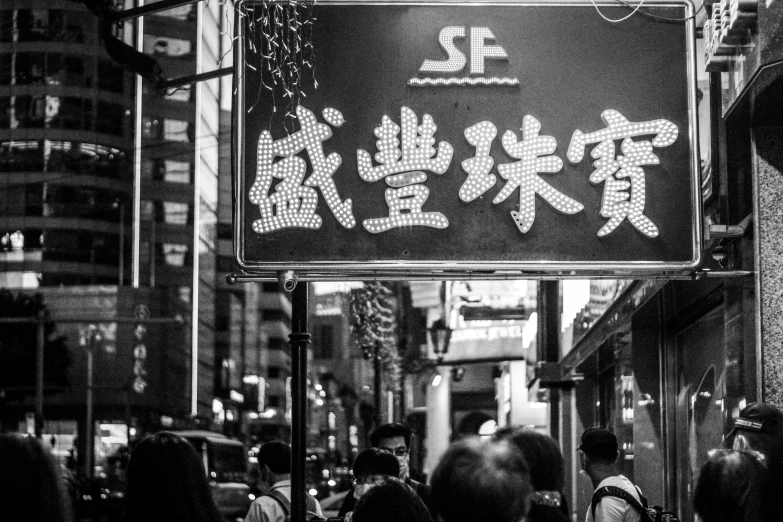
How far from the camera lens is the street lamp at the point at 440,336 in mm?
24064

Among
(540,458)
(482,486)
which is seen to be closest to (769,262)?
(540,458)

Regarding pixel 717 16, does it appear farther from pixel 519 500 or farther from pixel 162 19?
pixel 162 19

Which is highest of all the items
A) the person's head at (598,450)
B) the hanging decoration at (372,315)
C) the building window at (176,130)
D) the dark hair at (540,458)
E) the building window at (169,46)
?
the building window at (169,46)

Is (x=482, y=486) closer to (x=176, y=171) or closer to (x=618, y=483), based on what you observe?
(x=618, y=483)

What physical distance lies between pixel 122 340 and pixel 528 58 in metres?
66.8

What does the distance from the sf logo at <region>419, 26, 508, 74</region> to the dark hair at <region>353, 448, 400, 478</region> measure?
93.0 inches

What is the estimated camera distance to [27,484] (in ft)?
10.0

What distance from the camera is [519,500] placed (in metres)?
3.04

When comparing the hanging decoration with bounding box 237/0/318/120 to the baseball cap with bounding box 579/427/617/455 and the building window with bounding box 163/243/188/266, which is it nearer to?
the baseball cap with bounding box 579/427/617/455

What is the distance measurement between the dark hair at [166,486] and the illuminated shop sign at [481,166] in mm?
1817

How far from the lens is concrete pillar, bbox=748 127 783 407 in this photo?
5875 millimetres

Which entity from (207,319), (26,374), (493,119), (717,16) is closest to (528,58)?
(493,119)

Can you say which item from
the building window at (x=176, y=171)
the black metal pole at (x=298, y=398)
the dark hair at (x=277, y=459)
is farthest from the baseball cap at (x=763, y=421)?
Result: the building window at (x=176, y=171)

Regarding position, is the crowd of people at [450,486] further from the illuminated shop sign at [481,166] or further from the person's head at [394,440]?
the person's head at [394,440]
